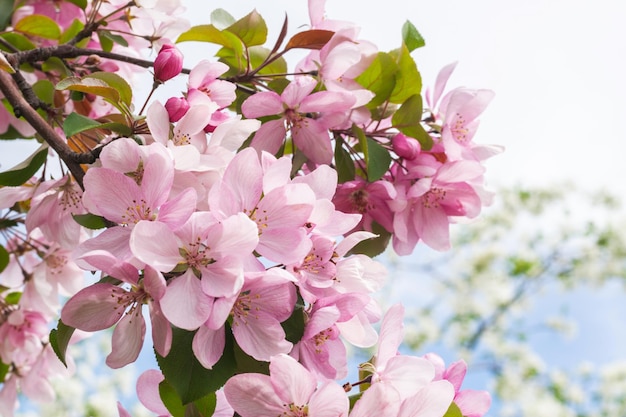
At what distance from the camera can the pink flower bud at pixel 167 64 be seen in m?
0.98

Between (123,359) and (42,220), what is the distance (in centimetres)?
49

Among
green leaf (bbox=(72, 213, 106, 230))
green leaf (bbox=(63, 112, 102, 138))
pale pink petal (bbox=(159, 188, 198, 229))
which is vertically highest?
green leaf (bbox=(63, 112, 102, 138))

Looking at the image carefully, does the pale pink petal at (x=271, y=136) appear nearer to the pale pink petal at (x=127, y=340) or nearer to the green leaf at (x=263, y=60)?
the green leaf at (x=263, y=60)

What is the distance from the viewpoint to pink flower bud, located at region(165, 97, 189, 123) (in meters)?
0.89

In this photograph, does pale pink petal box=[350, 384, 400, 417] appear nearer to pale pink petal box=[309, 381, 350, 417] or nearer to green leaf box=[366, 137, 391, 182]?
pale pink petal box=[309, 381, 350, 417]

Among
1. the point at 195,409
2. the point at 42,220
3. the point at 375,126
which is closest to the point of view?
the point at 195,409

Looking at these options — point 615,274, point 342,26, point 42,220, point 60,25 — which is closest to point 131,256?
point 42,220

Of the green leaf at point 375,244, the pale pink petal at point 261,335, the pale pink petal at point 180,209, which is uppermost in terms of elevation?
the pale pink petal at point 180,209

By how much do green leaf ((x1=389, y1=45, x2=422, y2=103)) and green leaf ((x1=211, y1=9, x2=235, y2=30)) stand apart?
0.31 m

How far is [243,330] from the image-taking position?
76 centimetres

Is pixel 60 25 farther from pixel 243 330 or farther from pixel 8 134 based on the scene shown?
pixel 243 330

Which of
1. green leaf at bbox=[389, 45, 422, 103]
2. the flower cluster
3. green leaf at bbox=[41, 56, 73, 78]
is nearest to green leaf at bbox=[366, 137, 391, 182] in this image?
the flower cluster

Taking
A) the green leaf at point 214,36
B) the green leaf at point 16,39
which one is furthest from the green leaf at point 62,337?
the green leaf at point 16,39

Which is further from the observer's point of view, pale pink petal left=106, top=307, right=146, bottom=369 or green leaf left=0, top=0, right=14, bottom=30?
green leaf left=0, top=0, right=14, bottom=30
